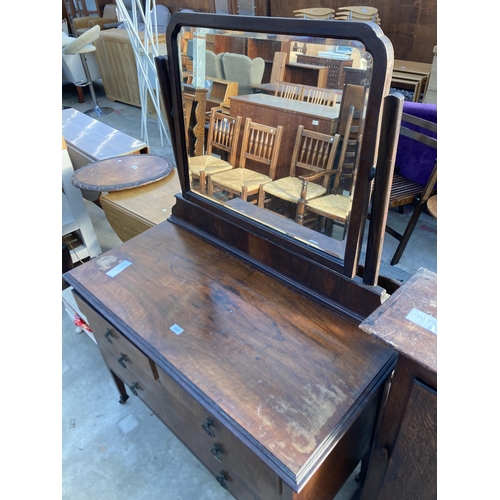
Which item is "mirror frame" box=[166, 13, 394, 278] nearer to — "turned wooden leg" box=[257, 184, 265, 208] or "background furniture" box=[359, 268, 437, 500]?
"turned wooden leg" box=[257, 184, 265, 208]

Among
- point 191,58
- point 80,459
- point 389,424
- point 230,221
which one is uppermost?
point 191,58

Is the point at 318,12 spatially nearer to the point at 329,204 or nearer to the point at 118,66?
the point at 118,66

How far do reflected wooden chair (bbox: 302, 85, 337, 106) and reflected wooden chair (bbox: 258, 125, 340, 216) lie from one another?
0.07 meters

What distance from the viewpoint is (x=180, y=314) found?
95 cm

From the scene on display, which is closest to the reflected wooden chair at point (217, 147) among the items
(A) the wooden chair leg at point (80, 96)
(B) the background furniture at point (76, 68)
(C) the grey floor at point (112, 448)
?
(C) the grey floor at point (112, 448)

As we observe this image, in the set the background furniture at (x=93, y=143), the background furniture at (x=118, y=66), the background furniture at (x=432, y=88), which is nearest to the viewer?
the background furniture at (x=93, y=143)

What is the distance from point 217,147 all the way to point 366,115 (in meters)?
0.54

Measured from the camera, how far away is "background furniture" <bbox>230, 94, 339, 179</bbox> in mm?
831

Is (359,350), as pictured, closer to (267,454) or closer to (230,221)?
(267,454)

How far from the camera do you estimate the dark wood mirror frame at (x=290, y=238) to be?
2.17 feet

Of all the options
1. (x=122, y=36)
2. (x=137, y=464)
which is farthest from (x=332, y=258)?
(x=122, y=36)

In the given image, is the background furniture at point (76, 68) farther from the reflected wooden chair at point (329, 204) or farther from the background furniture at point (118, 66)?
the reflected wooden chair at point (329, 204)

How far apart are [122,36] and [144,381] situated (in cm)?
483

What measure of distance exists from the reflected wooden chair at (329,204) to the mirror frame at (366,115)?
0.04m
